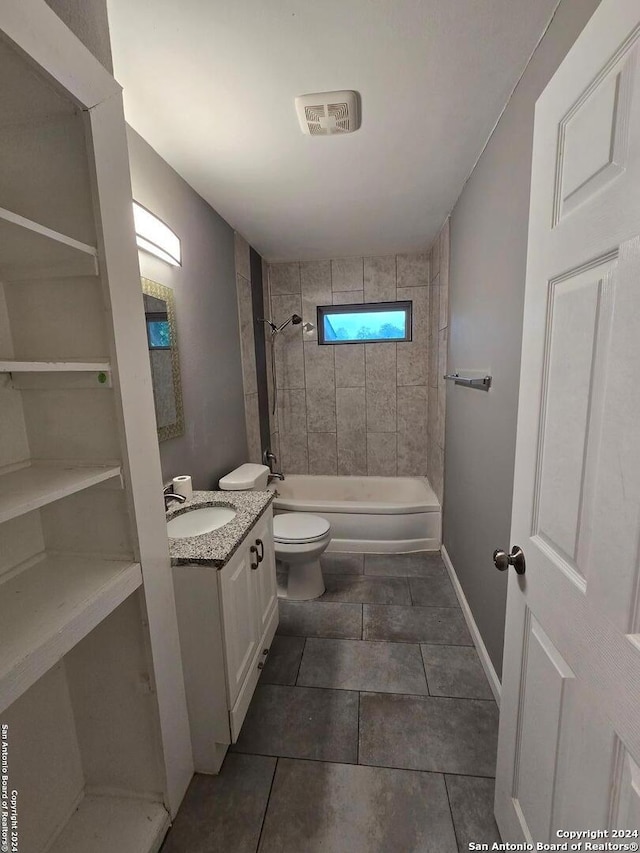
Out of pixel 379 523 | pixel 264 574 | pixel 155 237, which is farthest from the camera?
pixel 379 523

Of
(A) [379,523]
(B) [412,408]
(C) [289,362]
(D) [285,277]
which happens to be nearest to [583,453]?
(A) [379,523]

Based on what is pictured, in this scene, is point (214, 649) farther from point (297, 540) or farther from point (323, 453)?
point (323, 453)

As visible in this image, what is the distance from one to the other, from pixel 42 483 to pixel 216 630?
2.44 ft

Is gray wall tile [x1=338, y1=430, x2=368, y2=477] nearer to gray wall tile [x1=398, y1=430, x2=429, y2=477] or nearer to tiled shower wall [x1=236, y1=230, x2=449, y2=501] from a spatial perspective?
tiled shower wall [x1=236, y1=230, x2=449, y2=501]

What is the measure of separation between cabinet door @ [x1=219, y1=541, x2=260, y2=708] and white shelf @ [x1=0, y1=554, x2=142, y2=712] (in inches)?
13.4

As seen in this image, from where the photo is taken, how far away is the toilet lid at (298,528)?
2.15 m

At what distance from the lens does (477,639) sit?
5.96 ft

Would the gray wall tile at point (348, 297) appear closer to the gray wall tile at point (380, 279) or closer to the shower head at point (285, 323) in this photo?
the gray wall tile at point (380, 279)

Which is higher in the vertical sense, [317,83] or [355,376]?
[317,83]

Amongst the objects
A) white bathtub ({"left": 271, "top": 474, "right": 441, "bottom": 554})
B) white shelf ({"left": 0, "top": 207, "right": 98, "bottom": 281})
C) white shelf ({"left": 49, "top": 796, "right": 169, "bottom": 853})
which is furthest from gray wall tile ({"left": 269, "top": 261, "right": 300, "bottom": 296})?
white shelf ({"left": 49, "top": 796, "right": 169, "bottom": 853})

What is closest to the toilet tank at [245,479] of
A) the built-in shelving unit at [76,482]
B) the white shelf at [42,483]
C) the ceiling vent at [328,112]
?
the built-in shelving unit at [76,482]

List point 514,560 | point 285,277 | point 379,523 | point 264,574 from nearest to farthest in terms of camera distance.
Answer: point 514,560, point 264,574, point 379,523, point 285,277

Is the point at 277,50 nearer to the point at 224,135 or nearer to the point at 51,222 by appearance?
the point at 224,135

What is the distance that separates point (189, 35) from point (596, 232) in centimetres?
133
